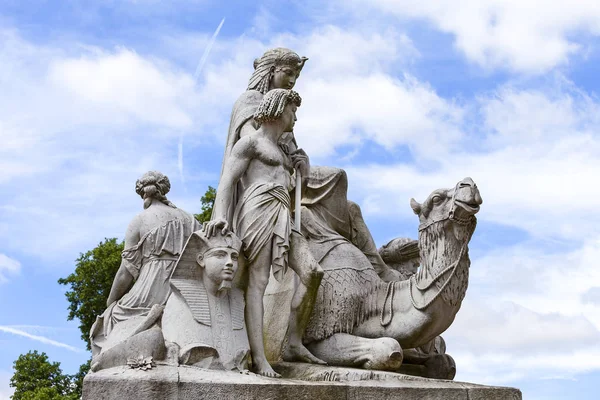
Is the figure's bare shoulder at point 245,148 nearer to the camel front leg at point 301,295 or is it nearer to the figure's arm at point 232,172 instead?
the figure's arm at point 232,172

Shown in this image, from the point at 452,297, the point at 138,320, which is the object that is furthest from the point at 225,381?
the point at 452,297

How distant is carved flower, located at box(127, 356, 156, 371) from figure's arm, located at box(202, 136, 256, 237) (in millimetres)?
1571

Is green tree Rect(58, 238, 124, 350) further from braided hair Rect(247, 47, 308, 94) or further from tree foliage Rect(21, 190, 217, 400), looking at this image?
braided hair Rect(247, 47, 308, 94)

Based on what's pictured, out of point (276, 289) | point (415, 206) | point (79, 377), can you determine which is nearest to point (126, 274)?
point (276, 289)

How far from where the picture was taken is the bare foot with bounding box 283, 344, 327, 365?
8.58 m

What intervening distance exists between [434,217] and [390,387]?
1875 mm

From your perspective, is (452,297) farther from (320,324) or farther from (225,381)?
(225,381)

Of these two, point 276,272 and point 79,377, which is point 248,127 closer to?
point 276,272

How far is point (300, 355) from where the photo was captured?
28.4ft

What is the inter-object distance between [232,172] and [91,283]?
41.4 ft

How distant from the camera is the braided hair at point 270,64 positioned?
988cm

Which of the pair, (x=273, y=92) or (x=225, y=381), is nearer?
(x=225, y=381)

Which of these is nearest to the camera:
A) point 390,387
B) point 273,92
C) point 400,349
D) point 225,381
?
point 225,381

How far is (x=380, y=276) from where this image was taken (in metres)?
9.82
